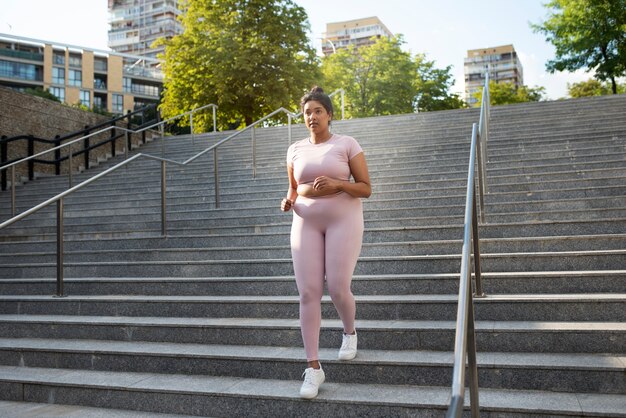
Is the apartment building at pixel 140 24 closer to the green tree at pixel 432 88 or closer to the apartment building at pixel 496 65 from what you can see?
the apartment building at pixel 496 65

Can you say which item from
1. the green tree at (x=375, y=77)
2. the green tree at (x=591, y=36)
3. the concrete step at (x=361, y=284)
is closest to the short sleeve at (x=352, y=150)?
the concrete step at (x=361, y=284)

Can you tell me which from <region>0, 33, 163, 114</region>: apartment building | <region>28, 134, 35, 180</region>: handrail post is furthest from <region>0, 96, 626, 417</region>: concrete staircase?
<region>0, 33, 163, 114</region>: apartment building

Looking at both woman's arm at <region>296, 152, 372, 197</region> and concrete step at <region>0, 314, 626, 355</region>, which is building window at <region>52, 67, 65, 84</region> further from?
woman's arm at <region>296, 152, 372, 197</region>

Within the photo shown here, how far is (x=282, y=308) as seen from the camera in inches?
173

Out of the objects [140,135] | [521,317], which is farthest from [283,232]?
[140,135]

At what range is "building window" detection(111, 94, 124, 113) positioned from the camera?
227 ft

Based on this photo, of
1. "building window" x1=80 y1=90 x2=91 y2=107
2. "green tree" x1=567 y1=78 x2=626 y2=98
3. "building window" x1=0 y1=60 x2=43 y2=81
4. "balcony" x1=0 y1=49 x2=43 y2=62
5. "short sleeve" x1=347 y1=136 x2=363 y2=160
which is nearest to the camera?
"short sleeve" x1=347 y1=136 x2=363 y2=160

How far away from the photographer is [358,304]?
13.9ft

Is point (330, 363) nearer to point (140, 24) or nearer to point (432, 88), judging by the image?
point (432, 88)

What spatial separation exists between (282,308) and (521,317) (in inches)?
65.0

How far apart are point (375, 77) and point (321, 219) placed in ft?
110

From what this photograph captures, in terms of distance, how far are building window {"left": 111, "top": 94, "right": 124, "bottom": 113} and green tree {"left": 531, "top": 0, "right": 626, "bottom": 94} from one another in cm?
5615

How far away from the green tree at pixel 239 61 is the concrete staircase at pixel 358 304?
15256 mm

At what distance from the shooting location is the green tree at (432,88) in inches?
1444
